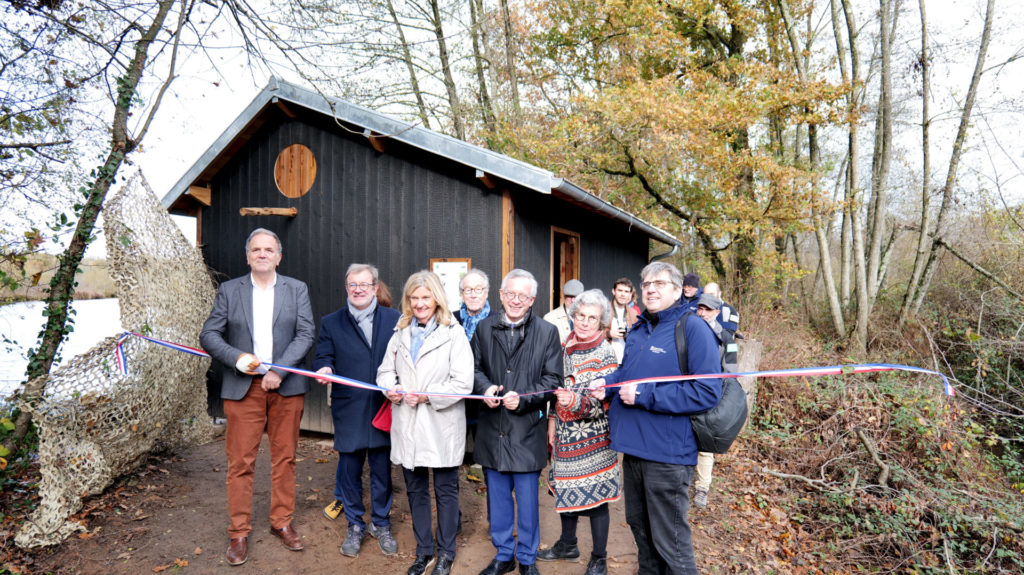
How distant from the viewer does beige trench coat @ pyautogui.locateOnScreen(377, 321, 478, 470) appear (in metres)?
3.09

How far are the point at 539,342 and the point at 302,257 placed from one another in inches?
168

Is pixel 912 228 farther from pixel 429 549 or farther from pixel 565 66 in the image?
pixel 429 549

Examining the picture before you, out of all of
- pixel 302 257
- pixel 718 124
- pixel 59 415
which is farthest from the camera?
pixel 718 124

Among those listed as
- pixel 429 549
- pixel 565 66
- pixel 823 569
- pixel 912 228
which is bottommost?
pixel 823 569

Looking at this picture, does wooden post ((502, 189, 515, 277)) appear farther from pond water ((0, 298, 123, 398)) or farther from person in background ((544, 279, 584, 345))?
pond water ((0, 298, 123, 398))

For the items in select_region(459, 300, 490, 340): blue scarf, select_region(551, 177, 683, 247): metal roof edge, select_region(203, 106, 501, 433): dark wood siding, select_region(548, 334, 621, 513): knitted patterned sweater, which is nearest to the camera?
select_region(548, 334, 621, 513): knitted patterned sweater

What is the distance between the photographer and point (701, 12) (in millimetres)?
11914

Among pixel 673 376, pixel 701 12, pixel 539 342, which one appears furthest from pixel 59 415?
pixel 701 12

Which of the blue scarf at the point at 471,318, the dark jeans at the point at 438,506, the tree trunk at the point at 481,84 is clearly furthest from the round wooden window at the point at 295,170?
the tree trunk at the point at 481,84

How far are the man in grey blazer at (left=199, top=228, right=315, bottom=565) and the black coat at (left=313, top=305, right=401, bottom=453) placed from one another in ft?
0.63

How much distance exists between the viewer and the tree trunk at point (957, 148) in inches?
394

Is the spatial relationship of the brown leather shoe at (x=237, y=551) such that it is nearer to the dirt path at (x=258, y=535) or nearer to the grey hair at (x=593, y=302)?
the dirt path at (x=258, y=535)

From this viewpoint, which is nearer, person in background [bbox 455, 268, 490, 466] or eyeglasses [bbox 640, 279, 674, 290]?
eyeglasses [bbox 640, 279, 674, 290]

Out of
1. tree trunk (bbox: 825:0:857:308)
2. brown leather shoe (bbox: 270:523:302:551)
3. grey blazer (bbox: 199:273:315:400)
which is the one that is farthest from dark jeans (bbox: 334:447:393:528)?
tree trunk (bbox: 825:0:857:308)
